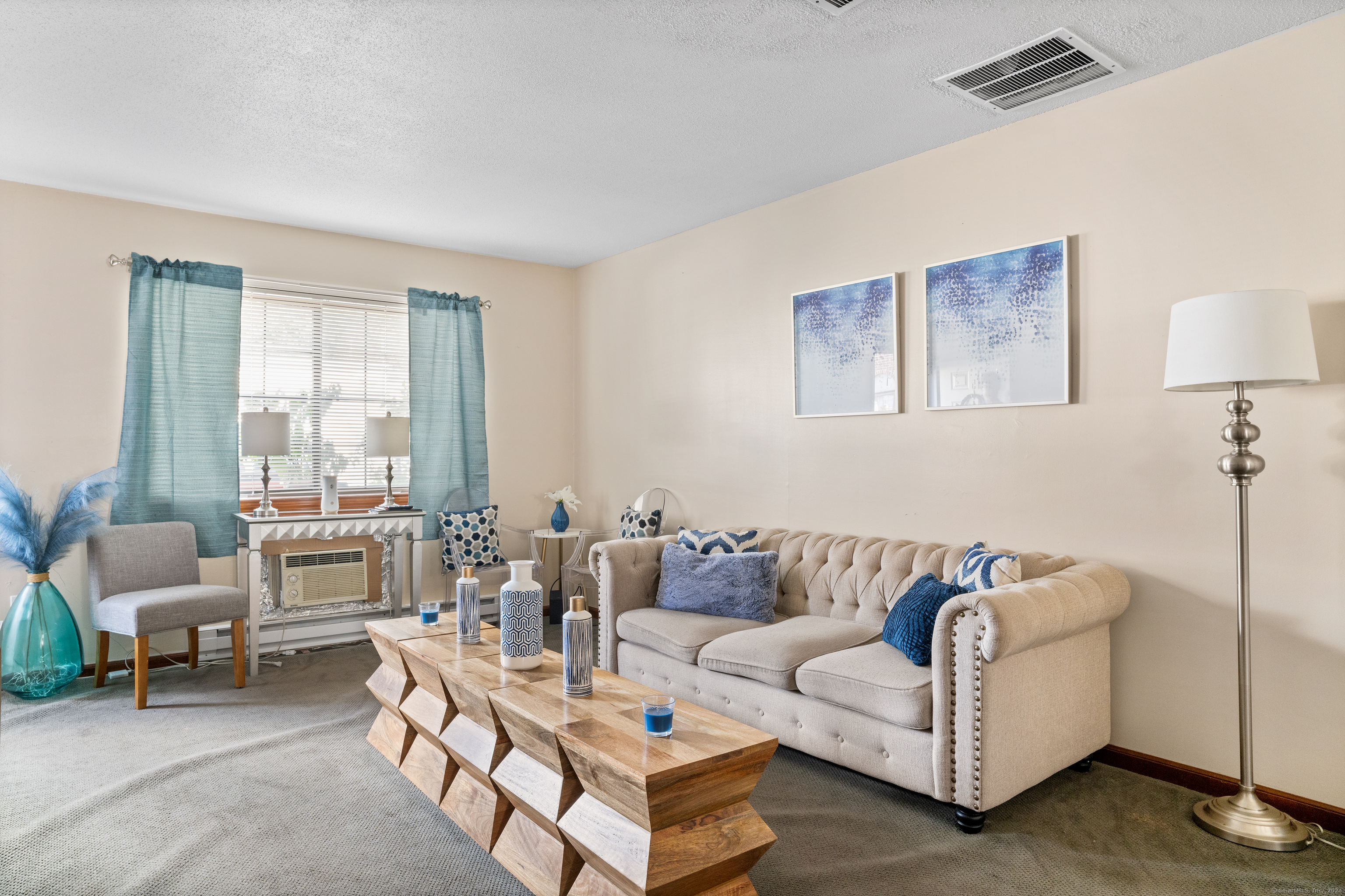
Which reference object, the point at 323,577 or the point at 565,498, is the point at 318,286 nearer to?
the point at 323,577

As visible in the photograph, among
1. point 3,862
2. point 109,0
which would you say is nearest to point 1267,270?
point 109,0

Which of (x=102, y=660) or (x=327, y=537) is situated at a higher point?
(x=327, y=537)

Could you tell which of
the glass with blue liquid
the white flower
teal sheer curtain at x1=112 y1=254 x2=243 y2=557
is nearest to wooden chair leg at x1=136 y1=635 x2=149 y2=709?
teal sheer curtain at x1=112 y1=254 x2=243 y2=557

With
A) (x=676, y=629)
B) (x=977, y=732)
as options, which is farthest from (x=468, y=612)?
(x=977, y=732)

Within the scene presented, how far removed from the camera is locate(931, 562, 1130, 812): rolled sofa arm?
98.0 inches

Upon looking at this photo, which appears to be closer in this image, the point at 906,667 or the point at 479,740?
the point at 479,740

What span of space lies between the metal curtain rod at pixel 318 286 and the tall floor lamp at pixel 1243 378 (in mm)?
4503

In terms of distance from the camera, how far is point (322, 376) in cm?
527

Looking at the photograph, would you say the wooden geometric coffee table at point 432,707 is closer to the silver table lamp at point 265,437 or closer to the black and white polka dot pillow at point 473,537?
the silver table lamp at point 265,437

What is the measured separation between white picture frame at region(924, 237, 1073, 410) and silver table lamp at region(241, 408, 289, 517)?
141 inches

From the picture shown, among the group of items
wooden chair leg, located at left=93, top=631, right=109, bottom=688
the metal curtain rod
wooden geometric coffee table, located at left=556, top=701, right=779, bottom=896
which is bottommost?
wooden chair leg, located at left=93, top=631, right=109, bottom=688

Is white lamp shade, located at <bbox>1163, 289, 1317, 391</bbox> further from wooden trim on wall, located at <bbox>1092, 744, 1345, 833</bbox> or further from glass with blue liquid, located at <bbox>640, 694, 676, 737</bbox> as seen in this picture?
glass with blue liquid, located at <bbox>640, 694, 676, 737</bbox>

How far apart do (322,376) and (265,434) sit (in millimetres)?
789

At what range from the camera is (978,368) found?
358cm
